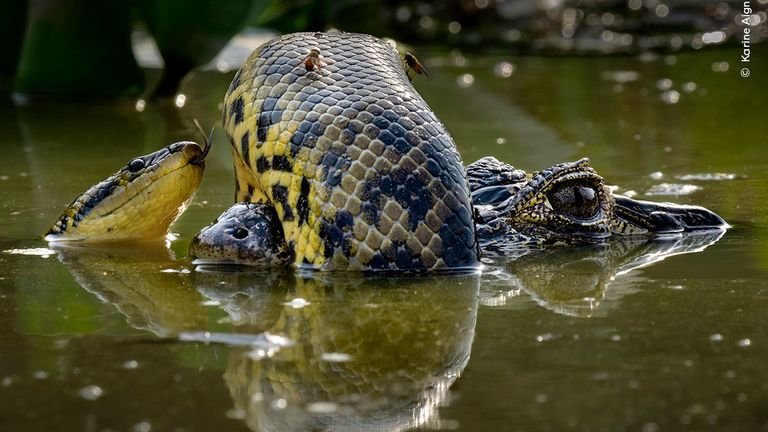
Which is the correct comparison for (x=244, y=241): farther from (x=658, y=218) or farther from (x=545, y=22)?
(x=545, y=22)

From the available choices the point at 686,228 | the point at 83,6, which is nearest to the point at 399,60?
the point at 686,228

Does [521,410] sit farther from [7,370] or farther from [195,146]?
[195,146]

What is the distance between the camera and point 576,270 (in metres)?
4.91

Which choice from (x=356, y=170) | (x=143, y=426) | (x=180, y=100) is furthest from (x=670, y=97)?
(x=143, y=426)

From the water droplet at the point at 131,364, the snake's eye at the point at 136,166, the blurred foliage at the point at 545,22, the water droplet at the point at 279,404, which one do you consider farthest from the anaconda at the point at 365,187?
the blurred foliage at the point at 545,22

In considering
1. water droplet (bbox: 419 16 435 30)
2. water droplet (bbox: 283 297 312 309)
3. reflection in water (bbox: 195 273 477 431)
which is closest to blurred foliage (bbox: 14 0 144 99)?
reflection in water (bbox: 195 273 477 431)

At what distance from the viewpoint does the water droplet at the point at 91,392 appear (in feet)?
11.2

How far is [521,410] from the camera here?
3.26 m

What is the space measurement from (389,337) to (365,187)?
864 mm

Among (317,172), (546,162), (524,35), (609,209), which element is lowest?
(524,35)

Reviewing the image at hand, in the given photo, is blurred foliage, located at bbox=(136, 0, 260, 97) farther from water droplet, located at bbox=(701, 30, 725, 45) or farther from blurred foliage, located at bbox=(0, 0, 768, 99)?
water droplet, located at bbox=(701, 30, 725, 45)

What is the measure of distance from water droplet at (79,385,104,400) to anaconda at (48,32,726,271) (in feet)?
4.64

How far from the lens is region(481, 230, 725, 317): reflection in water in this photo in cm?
443

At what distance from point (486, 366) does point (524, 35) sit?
11.4m
